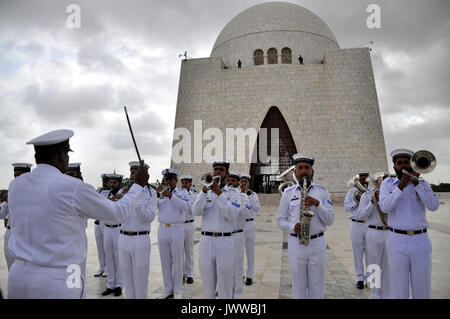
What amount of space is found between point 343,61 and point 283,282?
861 inches

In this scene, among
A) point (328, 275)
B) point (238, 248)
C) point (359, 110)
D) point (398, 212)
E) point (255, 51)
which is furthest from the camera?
point (255, 51)

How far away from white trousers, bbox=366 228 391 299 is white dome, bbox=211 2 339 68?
2213 centimetres

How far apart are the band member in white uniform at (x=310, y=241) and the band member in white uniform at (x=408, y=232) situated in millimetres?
701

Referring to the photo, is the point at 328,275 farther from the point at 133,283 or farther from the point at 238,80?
the point at 238,80

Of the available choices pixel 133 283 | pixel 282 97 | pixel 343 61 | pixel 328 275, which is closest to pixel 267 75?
pixel 282 97

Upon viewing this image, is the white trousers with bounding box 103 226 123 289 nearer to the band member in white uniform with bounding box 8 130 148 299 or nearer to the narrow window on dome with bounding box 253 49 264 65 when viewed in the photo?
the band member in white uniform with bounding box 8 130 148 299

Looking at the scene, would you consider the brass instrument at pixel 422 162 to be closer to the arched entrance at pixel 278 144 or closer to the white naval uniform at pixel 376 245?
the white naval uniform at pixel 376 245

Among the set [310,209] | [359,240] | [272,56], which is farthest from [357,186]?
[272,56]

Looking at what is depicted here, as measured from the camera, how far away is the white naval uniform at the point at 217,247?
10.5 ft

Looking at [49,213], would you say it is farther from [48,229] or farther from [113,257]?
[113,257]

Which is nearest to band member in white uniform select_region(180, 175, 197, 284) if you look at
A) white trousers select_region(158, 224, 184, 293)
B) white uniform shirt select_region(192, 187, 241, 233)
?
white trousers select_region(158, 224, 184, 293)

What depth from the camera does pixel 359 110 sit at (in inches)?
840

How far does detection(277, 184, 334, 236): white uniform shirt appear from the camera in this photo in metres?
3.10

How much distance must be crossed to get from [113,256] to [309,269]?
312 centimetres
